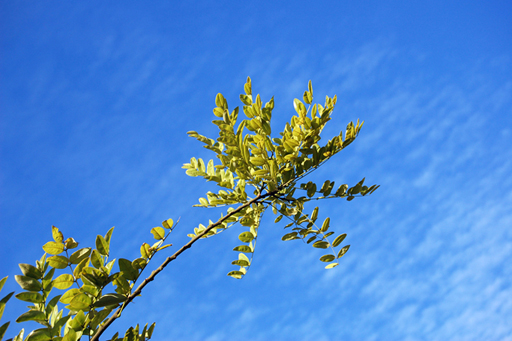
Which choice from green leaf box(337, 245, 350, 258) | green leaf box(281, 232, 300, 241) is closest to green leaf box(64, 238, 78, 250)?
green leaf box(281, 232, 300, 241)

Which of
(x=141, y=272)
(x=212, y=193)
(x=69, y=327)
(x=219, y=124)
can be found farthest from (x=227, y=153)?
(x=69, y=327)

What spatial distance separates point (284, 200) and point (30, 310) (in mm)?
1091

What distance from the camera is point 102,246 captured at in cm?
127

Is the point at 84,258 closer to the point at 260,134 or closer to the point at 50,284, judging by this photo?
the point at 50,284

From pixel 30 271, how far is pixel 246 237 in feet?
2.80

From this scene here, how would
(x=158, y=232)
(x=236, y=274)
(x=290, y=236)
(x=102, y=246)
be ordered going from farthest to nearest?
(x=290, y=236), (x=236, y=274), (x=158, y=232), (x=102, y=246)

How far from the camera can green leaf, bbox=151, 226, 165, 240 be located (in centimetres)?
137

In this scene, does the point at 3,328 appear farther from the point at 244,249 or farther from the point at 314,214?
the point at 314,214

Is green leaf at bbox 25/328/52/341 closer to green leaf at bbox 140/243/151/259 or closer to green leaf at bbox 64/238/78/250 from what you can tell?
green leaf at bbox 64/238/78/250

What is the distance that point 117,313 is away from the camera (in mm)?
1207

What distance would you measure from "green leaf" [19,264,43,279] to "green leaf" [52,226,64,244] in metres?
0.13

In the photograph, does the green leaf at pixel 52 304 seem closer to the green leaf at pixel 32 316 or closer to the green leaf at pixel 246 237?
the green leaf at pixel 32 316

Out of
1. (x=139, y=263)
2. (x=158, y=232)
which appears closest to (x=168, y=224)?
(x=158, y=232)

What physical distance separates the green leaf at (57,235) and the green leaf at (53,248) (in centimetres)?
1
